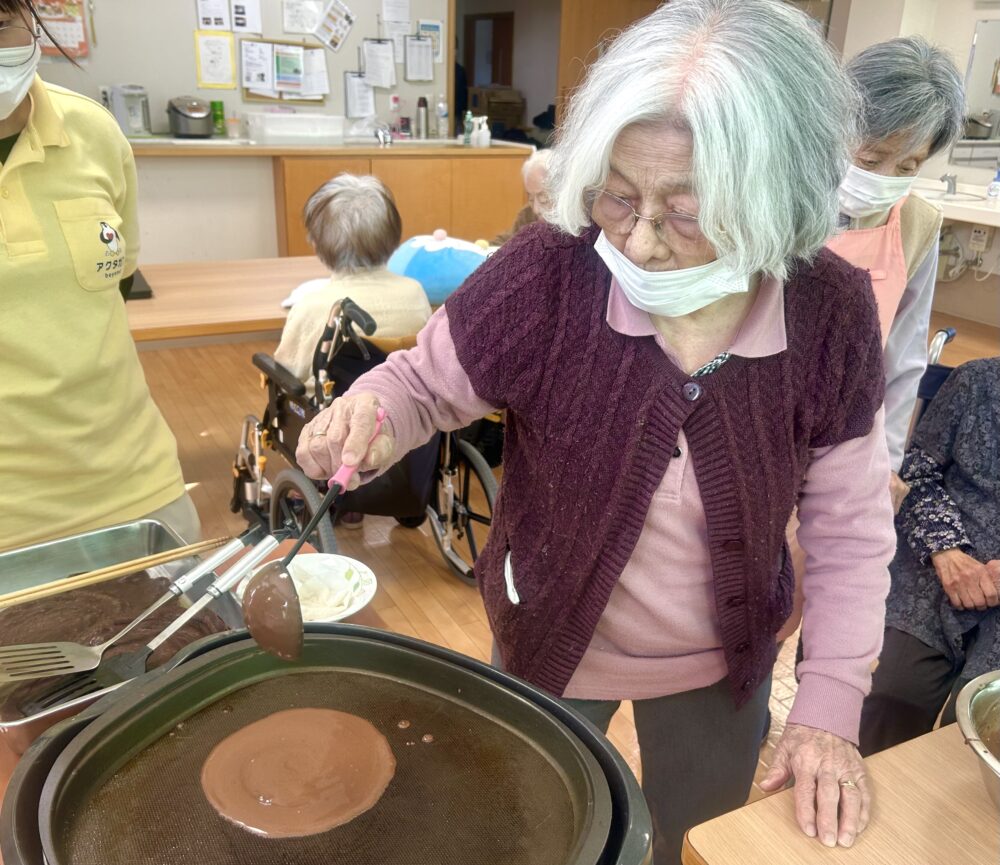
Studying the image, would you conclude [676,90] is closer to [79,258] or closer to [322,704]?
[322,704]

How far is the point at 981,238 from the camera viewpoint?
5.03 m

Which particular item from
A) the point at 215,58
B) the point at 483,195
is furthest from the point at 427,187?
the point at 215,58

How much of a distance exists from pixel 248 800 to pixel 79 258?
0.84 metres

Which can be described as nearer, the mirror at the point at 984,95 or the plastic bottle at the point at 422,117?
the mirror at the point at 984,95

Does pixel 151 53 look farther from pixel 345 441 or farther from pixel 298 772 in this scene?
pixel 298 772

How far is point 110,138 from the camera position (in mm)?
1313

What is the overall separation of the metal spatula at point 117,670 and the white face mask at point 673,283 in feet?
1.74

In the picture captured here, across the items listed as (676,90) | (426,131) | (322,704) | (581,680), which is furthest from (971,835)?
(426,131)

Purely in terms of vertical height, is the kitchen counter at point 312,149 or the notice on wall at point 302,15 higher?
the notice on wall at point 302,15

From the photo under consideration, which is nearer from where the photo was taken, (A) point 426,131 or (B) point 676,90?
(B) point 676,90

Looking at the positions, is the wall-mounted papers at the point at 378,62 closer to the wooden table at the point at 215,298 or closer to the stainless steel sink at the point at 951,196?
the wooden table at the point at 215,298

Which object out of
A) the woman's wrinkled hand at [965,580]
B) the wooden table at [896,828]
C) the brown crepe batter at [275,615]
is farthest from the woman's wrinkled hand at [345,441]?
the woman's wrinkled hand at [965,580]

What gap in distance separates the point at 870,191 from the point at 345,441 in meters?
1.11

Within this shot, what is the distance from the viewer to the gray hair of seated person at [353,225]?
7.80 feet
